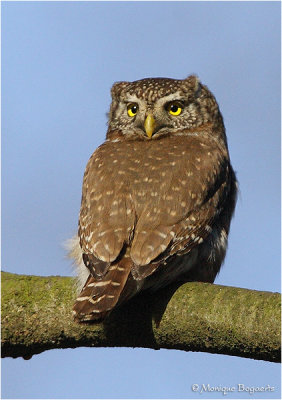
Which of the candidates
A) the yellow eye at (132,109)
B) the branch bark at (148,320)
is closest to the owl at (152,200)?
the yellow eye at (132,109)

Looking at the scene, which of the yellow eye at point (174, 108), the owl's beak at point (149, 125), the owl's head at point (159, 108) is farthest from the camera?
the yellow eye at point (174, 108)

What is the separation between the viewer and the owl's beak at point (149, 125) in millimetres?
5242

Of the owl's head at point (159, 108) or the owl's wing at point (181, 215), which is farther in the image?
the owl's head at point (159, 108)

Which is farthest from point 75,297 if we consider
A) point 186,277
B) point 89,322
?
point 186,277

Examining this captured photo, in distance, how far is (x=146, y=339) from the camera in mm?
3676

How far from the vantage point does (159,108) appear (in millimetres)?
5480

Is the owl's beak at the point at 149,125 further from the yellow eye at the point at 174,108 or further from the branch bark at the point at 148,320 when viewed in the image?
the branch bark at the point at 148,320

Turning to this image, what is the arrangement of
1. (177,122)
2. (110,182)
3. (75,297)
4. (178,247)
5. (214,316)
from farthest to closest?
(177,122), (110,182), (178,247), (75,297), (214,316)

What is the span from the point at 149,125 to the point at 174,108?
0.51 metres

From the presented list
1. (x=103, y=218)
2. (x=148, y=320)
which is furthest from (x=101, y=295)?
(x=103, y=218)

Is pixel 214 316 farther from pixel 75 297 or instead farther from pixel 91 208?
pixel 91 208

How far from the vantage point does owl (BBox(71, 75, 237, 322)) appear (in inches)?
149

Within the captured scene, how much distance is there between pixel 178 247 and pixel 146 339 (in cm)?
65

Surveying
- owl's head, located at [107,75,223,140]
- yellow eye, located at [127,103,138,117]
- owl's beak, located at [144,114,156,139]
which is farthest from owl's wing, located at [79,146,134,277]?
yellow eye, located at [127,103,138,117]
